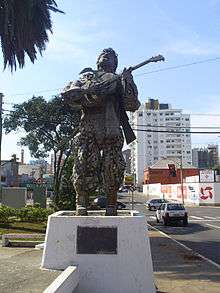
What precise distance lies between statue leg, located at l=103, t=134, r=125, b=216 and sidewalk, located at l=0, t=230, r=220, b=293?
1.38 m

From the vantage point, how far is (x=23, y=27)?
54.5 ft

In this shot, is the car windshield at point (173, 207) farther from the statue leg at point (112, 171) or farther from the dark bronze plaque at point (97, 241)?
the dark bronze plaque at point (97, 241)

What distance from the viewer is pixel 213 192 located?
59781 millimetres

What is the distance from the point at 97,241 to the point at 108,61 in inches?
116

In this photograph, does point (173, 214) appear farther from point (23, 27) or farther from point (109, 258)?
point (109, 258)

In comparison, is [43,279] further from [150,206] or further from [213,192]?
[213,192]

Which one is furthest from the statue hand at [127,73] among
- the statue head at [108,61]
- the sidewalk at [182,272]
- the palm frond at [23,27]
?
the palm frond at [23,27]

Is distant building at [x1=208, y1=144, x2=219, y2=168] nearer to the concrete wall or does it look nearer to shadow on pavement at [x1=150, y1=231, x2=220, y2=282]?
the concrete wall

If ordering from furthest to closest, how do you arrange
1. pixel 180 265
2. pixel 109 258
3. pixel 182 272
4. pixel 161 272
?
pixel 180 265 < pixel 182 272 < pixel 161 272 < pixel 109 258

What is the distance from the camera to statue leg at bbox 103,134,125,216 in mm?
7508

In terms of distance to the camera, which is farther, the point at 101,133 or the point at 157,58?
the point at 101,133

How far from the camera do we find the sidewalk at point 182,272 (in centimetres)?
912

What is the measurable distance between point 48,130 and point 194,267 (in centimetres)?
2530

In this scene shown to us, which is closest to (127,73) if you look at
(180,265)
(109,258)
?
(109,258)
